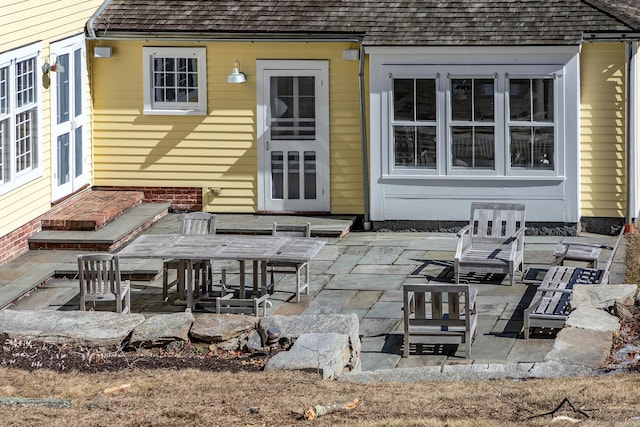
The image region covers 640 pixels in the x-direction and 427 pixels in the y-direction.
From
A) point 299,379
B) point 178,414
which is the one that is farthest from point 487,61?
point 178,414

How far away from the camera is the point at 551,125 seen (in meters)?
18.7

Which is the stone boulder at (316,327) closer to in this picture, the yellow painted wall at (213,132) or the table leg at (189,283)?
the table leg at (189,283)

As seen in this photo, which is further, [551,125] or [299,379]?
[551,125]

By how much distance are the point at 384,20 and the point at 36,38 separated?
5.03 metres

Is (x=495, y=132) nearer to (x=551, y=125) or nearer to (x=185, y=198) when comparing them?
(x=551, y=125)

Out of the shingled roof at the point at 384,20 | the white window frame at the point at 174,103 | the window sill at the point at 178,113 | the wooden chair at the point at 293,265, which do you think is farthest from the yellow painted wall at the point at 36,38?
the wooden chair at the point at 293,265

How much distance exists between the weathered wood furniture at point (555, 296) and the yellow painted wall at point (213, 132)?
5.14m

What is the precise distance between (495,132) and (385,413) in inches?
396

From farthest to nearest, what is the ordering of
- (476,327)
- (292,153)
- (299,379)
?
(292,153) → (476,327) → (299,379)

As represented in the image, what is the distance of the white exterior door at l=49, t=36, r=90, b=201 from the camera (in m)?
18.4

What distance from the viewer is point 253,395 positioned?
10047mm

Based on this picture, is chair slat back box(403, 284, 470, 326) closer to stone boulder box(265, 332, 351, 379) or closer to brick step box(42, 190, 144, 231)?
stone boulder box(265, 332, 351, 379)

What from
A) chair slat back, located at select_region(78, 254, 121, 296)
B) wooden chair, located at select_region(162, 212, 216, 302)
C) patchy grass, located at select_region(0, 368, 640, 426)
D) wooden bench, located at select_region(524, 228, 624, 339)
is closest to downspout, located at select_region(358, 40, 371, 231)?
wooden chair, located at select_region(162, 212, 216, 302)

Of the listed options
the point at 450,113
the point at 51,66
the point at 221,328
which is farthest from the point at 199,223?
the point at 450,113
